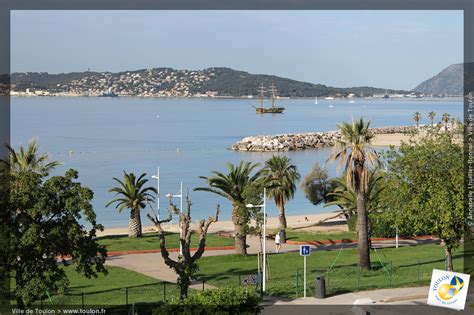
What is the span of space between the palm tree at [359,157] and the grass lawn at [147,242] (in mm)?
11316

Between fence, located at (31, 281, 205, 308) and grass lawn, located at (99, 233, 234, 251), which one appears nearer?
fence, located at (31, 281, 205, 308)

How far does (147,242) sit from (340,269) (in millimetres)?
13622

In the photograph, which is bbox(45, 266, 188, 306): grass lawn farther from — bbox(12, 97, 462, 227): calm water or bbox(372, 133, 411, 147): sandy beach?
bbox(372, 133, 411, 147): sandy beach

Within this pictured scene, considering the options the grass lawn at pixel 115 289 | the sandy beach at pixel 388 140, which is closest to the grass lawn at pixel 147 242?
the grass lawn at pixel 115 289

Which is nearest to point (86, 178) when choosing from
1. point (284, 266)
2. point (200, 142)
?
point (200, 142)

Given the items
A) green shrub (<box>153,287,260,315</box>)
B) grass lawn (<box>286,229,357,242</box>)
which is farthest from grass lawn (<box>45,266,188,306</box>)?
grass lawn (<box>286,229,357,242</box>)

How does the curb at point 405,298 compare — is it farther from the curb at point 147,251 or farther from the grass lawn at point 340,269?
the curb at point 147,251

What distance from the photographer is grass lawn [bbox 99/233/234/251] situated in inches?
1577

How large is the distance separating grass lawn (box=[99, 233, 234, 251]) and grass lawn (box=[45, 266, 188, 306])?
6627 mm

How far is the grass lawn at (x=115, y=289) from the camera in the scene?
25.2 metres

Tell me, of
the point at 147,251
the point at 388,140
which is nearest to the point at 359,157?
the point at 147,251

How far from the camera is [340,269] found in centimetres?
3164

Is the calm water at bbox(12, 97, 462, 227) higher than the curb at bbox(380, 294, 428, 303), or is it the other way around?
the calm water at bbox(12, 97, 462, 227)

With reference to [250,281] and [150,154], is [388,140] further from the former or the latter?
[250,281]
